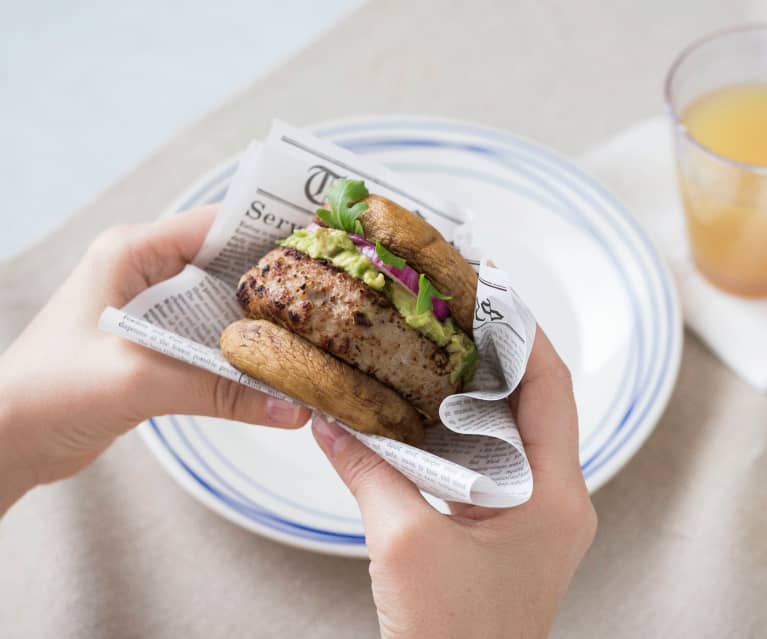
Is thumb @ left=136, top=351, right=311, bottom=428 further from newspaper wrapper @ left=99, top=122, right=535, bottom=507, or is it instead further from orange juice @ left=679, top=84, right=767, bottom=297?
orange juice @ left=679, top=84, right=767, bottom=297

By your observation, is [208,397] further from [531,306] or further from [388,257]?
[531,306]

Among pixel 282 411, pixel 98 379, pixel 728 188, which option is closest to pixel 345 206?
pixel 282 411

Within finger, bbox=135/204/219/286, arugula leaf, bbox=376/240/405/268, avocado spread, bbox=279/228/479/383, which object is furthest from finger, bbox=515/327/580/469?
finger, bbox=135/204/219/286

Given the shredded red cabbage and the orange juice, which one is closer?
the shredded red cabbage

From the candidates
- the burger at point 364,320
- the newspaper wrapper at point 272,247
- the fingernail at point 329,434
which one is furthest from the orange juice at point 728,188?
the fingernail at point 329,434

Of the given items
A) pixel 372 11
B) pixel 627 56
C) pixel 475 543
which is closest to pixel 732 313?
pixel 627 56

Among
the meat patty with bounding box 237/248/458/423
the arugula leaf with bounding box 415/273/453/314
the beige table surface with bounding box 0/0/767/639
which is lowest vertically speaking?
the beige table surface with bounding box 0/0/767/639
